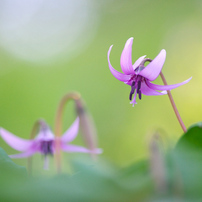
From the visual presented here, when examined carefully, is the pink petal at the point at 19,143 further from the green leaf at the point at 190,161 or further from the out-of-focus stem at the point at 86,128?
the green leaf at the point at 190,161

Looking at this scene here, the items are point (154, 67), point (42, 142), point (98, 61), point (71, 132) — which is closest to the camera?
point (154, 67)

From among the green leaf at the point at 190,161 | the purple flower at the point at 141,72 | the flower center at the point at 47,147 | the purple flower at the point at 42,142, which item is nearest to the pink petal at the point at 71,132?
the purple flower at the point at 42,142

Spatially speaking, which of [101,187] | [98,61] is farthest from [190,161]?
[98,61]

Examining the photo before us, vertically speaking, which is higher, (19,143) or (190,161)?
(19,143)

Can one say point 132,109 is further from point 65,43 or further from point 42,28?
point 42,28

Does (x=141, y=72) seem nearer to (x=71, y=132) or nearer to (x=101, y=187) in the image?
(x=71, y=132)

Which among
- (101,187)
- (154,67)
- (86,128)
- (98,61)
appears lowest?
(101,187)

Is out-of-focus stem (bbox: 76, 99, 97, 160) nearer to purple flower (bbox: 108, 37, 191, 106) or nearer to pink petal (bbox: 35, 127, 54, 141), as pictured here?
pink petal (bbox: 35, 127, 54, 141)

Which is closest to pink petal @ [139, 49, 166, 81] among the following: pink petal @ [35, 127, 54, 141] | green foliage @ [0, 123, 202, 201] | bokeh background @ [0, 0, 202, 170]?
green foliage @ [0, 123, 202, 201]
